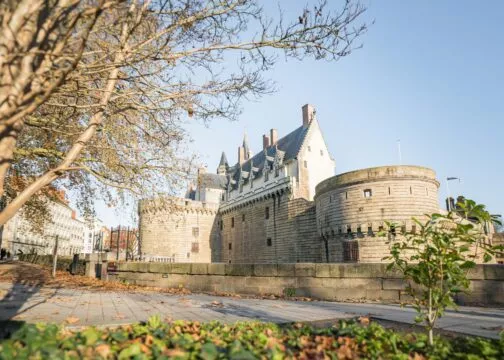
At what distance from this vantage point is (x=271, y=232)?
125 feet

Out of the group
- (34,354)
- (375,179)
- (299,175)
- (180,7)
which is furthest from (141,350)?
(299,175)

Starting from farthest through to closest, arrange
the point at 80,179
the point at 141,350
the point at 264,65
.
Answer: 1. the point at 80,179
2. the point at 264,65
3. the point at 141,350

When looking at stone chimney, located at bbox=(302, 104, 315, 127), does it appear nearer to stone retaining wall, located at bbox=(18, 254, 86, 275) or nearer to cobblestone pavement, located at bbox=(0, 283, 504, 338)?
stone retaining wall, located at bbox=(18, 254, 86, 275)

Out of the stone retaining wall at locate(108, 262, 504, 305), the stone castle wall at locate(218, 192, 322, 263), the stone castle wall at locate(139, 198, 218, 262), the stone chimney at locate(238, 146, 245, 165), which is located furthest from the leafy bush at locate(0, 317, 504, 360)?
the stone chimney at locate(238, 146, 245, 165)

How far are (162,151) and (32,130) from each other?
5305 mm

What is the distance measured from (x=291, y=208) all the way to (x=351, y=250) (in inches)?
389

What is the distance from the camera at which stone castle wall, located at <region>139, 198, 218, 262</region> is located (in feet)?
158

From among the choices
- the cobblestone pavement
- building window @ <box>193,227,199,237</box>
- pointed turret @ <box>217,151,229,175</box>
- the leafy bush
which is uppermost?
pointed turret @ <box>217,151,229,175</box>

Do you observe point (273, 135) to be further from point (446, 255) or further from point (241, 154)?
point (446, 255)

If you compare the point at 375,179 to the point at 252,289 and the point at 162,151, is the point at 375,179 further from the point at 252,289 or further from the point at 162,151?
the point at 162,151

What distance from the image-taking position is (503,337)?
351cm

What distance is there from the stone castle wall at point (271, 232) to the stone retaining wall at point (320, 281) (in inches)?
839

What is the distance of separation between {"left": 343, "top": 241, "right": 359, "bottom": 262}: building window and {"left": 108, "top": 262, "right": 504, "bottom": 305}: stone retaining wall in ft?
58.8

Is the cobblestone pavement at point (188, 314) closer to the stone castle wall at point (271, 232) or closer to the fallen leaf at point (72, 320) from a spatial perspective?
the fallen leaf at point (72, 320)
